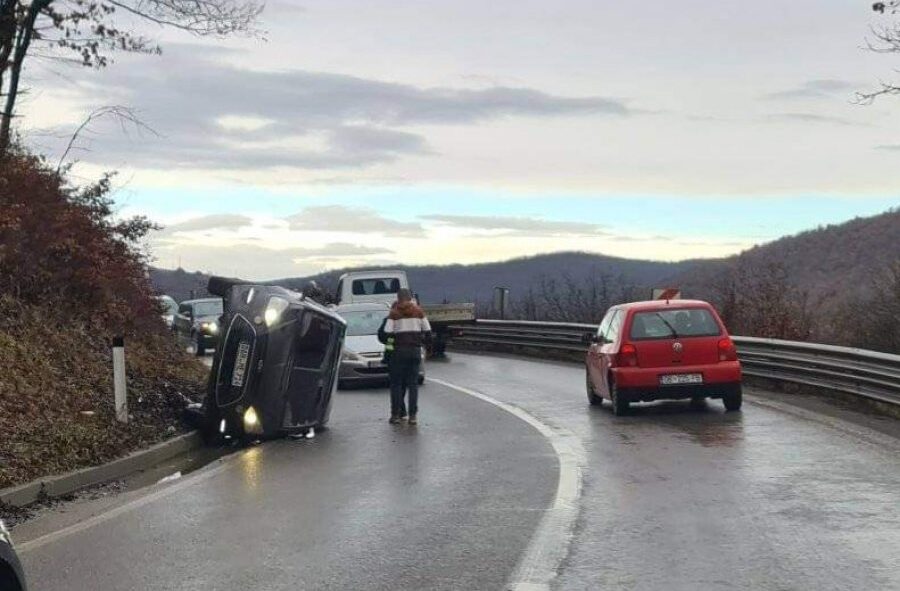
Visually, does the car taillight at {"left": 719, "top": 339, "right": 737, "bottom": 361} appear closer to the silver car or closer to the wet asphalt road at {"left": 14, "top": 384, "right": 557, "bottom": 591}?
the wet asphalt road at {"left": 14, "top": 384, "right": 557, "bottom": 591}

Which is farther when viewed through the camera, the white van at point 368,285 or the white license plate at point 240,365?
the white van at point 368,285

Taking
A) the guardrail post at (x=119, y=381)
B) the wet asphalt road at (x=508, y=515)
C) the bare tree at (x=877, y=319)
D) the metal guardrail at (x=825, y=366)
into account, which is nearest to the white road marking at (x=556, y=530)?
the wet asphalt road at (x=508, y=515)

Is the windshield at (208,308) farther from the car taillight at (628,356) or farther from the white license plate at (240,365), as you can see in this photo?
the white license plate at (240,365)

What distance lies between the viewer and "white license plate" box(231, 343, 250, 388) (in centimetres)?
1249

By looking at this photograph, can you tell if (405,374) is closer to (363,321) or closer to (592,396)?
(592,396)

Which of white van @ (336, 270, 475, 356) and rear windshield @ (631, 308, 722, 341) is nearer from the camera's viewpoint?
rear windshield @ (631, 308, 722, 341)

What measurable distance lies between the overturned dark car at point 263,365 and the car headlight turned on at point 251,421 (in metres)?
0.01

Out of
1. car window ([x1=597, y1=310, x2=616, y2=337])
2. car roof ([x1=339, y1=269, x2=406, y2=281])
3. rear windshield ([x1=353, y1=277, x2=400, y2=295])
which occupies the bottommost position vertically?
car window ([x1=597, y1=310, x2=616, y2=337])

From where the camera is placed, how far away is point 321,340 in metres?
13.4

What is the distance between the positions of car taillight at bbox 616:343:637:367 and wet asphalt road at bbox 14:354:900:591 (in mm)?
1244

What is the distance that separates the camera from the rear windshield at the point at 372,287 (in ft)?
96.5

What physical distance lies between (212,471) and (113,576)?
4.29 meters

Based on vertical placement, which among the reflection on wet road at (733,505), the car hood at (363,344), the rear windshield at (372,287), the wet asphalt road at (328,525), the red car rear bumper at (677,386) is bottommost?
the wet asphalt road at (328,525)

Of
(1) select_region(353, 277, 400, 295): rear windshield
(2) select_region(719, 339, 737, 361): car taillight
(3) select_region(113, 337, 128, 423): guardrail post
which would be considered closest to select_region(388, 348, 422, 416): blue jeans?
(3) select_region(113, 337, 128, 423): guardrail post
